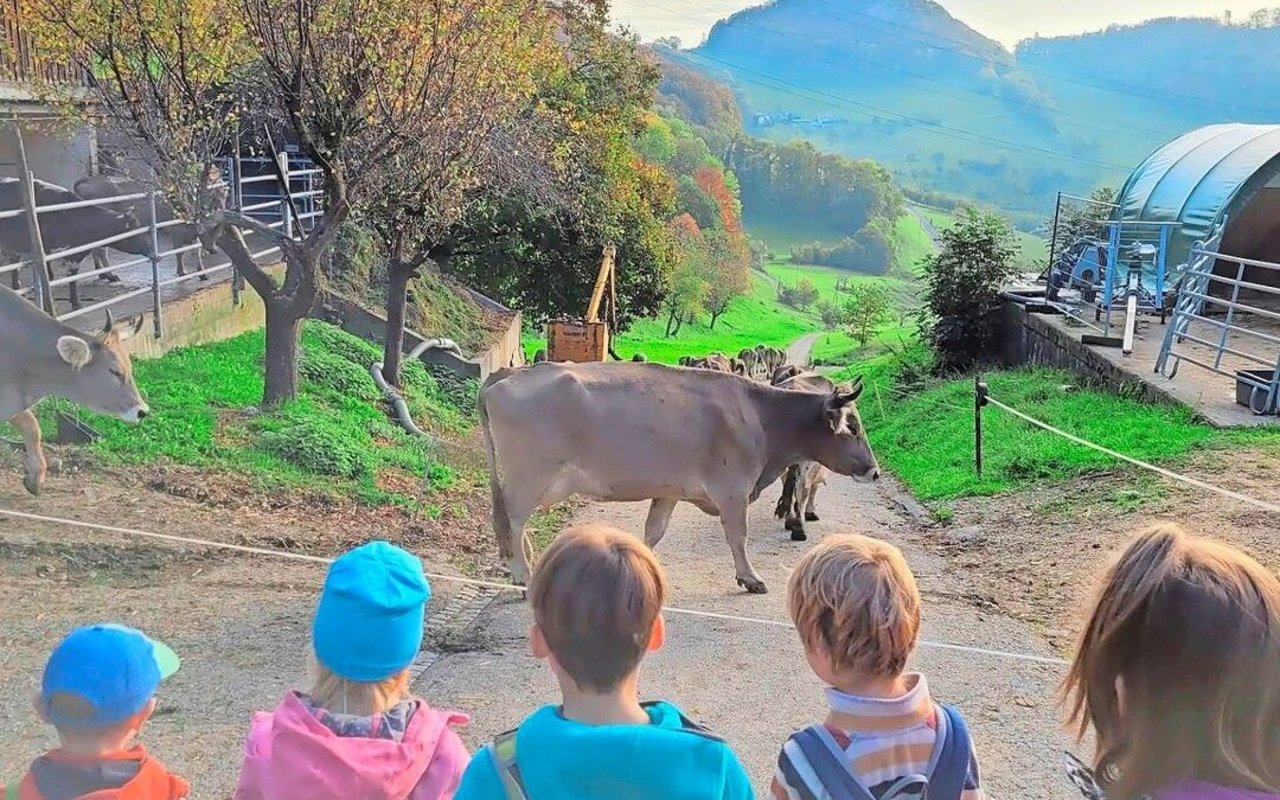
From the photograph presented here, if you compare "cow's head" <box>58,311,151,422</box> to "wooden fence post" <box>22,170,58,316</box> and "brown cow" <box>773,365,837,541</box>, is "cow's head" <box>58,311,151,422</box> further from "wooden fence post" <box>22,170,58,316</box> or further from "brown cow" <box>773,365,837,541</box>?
"brown cow" <box>773,365,837,541</box>

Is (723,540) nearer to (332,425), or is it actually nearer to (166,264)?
(332,425)

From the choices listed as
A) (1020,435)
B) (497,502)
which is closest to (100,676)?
(497,502)

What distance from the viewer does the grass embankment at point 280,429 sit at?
9484mm

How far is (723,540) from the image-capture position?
9828mm

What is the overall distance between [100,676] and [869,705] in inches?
67.3

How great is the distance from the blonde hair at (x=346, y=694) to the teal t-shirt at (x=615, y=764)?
460 mm

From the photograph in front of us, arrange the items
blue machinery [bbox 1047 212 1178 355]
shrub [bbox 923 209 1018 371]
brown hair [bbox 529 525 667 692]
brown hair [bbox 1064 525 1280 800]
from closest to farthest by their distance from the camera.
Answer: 1. brown hair [bbox 1064 525 1280 800]
2. brown hair [bbox 529 525 667 692]
3. blue machinery [bbox 1047 212 1178 355]
4. shrub [bbox 923 209 1018 371]

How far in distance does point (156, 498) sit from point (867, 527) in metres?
6.54

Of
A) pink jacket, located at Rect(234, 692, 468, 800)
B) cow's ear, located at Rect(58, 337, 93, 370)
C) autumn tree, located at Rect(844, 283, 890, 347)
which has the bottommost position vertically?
autumn tree, located at Rect(844, 283, 890, 347)

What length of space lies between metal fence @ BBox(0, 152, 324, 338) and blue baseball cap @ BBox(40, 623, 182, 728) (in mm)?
8709

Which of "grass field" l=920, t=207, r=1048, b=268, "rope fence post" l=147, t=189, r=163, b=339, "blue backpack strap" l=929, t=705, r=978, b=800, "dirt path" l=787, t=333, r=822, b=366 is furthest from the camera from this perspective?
"grass field" l=920, t=207, r=1048, b=268

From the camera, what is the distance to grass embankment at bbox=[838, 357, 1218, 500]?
1067cm

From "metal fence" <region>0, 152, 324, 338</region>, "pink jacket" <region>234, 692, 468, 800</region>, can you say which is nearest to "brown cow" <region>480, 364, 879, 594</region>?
"metal fence" <region>0, 152, 324, 338</region>

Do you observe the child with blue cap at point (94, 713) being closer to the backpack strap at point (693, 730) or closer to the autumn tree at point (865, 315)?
the backpack strap at point (693, 730)
